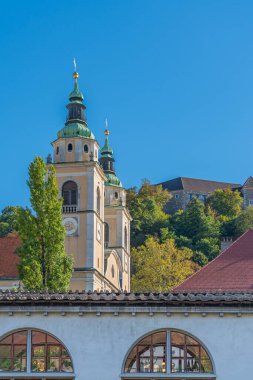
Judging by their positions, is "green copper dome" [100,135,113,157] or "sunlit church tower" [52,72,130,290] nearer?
"sunlit church tower" [52,72,130,290]

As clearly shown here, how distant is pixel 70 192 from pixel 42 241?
72.7 ft

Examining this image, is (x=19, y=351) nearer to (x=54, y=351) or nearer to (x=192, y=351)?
(x=54, y=351)

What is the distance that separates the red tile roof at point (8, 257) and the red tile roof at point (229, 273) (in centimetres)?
3435

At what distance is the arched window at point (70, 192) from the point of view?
72.6 m

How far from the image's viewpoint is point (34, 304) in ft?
74.9

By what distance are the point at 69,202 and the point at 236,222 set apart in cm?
7225

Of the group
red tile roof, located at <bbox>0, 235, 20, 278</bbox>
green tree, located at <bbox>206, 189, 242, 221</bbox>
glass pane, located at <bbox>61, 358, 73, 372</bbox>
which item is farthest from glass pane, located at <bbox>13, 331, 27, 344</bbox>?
green tree, located at <bbox>206, 189, 242, 221</bbox>

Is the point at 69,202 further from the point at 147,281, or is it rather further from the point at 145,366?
the point at 145,366

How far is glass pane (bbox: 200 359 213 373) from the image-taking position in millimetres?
22484

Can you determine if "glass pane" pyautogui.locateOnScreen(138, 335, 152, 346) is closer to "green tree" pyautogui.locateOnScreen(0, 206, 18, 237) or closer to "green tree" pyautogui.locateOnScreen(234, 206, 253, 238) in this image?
"green tree" pyautogui.locateOnScreen(0, 206, 18, 237)

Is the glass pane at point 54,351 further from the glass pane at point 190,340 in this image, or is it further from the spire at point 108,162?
the spire at point 108,162

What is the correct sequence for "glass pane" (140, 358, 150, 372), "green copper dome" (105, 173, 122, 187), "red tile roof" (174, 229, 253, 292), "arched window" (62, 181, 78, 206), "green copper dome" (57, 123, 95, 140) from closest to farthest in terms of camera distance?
"glass pane" (140, 358, 150, 372) → "red tile roof" (174, 229, 253, 292) → "arched window" (62, 181, 78, 206) → "green copper dome" (57, 123, 95, 140) → "green copper dome" (105, 173, 122, 187)

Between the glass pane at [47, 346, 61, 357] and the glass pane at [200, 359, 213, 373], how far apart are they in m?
3.75

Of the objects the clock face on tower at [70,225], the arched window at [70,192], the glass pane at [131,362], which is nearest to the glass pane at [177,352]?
the glass pane at [131,362]
